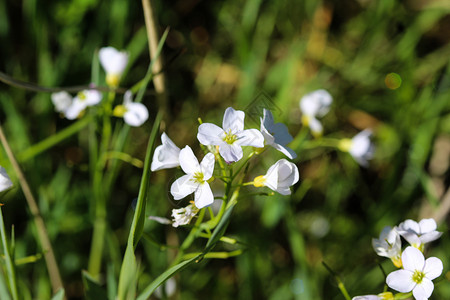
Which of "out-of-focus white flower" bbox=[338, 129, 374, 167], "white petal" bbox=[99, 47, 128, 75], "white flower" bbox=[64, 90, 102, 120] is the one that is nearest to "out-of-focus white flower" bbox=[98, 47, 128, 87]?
"white petal" bbox=[99, 47, 128, 75]

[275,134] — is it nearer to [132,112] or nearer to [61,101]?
[132,112]

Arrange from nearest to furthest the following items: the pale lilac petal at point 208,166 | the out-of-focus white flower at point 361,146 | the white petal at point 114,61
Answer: the pale lilac petal at point 208,166
the white petal at point 114,61
the out-of-focus white flower at point 361,146

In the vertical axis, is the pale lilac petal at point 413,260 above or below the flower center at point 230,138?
below

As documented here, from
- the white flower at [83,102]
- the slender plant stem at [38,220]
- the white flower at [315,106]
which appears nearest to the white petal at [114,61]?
the white flower at [83,102]

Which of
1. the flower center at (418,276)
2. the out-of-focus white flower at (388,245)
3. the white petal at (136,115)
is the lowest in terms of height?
the out-of-focus white flower at (388,245)

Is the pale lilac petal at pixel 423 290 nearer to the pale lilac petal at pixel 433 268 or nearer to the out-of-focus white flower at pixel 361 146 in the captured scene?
the pale lilac petal at pixel 433 268

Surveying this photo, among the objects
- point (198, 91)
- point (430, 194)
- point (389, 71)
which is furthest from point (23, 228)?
point (389, 71)

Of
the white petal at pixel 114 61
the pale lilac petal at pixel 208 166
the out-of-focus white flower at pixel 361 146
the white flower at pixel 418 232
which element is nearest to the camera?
the pale lilac petal at pixel 208 166
